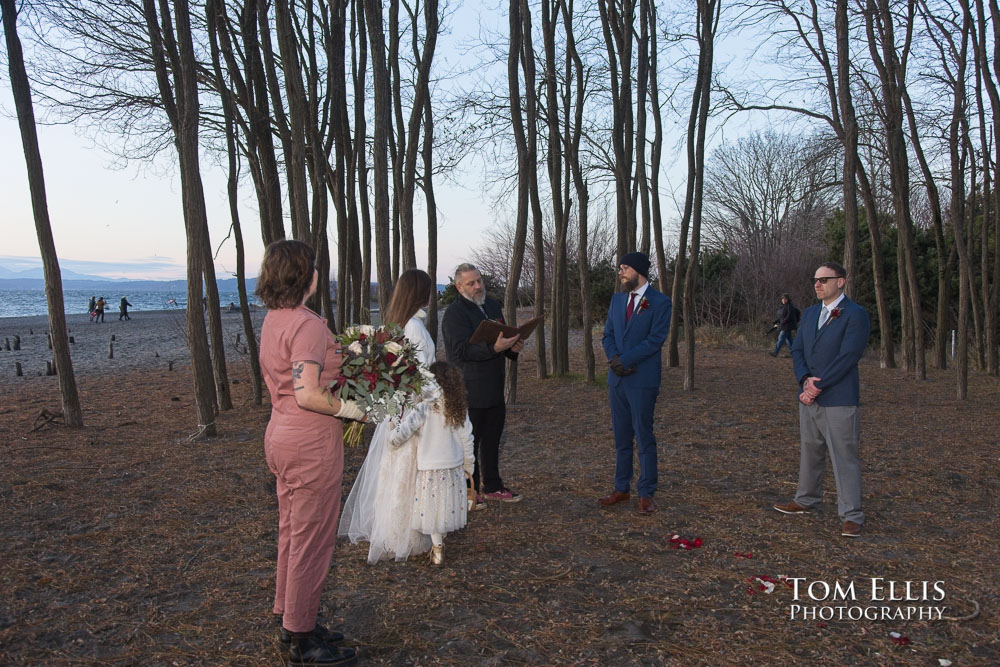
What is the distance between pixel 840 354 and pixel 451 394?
2766 mm

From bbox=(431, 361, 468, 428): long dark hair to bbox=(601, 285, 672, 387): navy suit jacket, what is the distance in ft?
4.21

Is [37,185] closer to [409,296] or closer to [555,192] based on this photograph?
[409,296]

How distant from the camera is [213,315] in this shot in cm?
1058

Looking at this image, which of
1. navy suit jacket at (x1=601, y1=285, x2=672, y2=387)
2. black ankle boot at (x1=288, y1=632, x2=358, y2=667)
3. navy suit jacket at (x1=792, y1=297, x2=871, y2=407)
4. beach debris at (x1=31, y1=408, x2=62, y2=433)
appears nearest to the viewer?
black ankle boot at (x1=288, y1=632, x2=358, y2=667)

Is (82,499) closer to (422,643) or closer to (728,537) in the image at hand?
(422,643)

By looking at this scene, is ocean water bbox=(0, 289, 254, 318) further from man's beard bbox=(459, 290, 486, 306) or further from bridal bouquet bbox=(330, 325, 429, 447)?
bridal bouquet bbox=(330, 325, 429, 447)

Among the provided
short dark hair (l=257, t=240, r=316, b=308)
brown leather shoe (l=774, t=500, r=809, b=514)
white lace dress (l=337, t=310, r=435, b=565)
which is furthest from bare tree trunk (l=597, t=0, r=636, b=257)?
short dark hair (l=257, t=240, r=316, b=308)

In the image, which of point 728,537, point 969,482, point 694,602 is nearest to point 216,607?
point 694,602

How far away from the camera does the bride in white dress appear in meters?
4.68

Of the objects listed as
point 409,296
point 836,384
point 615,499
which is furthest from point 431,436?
point 836,384

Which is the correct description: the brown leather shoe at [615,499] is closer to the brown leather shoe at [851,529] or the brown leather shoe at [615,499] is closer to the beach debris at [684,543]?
the beach debris at [684,543]

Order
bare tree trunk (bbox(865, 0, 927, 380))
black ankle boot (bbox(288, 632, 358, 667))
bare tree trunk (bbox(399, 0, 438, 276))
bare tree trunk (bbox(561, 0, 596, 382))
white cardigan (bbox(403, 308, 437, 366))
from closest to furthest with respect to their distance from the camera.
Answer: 1. black ankle boot (bbox(288, 632, 358, 667))
2. white cardigan (bbox(403, 308, 437, 366))
3. bare tree trunk (bbox(399, 0, 438, 276))
4. bare tree trunk (bbox(865, 0, 927, 380))
5. bare tree trunk (bbox(561, 0, 596, 382))

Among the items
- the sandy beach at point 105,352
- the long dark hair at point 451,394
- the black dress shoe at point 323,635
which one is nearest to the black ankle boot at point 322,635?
the black dress shoe at point 323,635

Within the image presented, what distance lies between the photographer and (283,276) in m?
3.21
